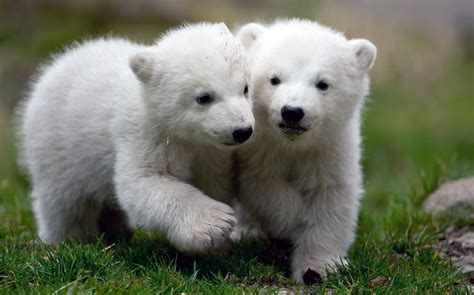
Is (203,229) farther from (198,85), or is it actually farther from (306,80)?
(306,80)

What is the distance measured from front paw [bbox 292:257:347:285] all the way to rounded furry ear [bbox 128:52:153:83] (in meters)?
1.94

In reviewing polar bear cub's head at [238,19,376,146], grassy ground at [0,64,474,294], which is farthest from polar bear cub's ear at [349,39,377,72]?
grassy ground at [0,64,474,294]

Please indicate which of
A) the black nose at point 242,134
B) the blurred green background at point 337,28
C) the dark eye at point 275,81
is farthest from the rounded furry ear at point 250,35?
the blurred green background at point 337,28

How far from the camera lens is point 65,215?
7379 millimetres

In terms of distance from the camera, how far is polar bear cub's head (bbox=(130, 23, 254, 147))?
19.1 feet

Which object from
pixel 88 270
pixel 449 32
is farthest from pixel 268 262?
pixel 449 32

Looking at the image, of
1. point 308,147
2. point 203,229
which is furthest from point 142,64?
point 308,147

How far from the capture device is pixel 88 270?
5.77 meters

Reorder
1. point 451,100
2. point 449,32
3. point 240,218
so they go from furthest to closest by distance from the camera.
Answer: point 449,32, point 451,100, point 240,218

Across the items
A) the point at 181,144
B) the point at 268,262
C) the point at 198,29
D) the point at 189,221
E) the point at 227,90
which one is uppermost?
the point at 198,29

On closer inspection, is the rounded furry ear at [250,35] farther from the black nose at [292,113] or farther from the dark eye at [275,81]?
the black nose at [292,113]

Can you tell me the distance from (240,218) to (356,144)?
52.1 inches

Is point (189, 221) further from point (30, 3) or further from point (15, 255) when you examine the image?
point (30, 3)

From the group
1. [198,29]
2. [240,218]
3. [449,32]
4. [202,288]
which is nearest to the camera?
→ [202,288]
